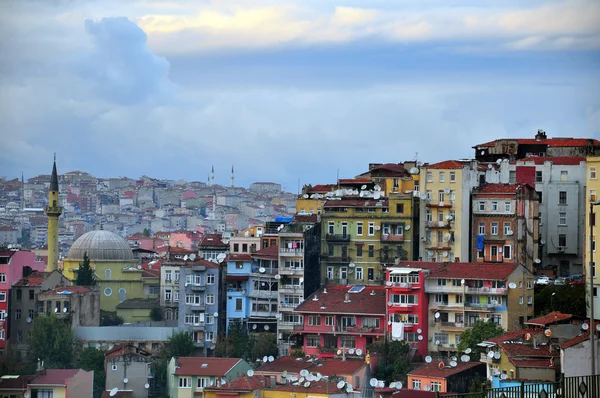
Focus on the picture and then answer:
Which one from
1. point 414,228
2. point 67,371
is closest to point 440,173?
point 414,228

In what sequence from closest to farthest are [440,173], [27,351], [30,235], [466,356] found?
[466,356], [440,173], [27,351], [30,235]

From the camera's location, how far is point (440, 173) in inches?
1748

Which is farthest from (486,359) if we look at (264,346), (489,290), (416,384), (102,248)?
(102,248)

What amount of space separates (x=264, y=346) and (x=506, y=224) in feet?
22.4

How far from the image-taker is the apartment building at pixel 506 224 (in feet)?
142

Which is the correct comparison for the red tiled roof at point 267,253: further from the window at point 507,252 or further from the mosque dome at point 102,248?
the mosque dome at point 102,248

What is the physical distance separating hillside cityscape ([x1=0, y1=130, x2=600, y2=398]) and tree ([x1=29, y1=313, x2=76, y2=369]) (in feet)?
0.16

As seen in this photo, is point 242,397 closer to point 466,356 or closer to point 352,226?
point 466,356

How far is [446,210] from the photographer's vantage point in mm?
44125

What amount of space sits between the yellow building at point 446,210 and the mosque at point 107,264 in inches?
503

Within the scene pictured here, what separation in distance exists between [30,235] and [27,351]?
209 feet

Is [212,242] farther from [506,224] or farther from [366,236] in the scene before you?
[506,224]

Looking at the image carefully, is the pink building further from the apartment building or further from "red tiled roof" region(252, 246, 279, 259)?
the apartment building

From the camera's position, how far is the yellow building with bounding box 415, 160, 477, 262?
44.0 meters
